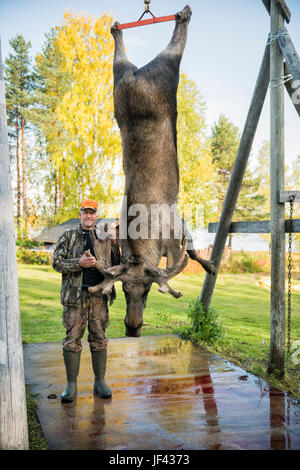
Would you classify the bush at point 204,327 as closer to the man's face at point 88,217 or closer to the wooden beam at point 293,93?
the man's face at point 88,217

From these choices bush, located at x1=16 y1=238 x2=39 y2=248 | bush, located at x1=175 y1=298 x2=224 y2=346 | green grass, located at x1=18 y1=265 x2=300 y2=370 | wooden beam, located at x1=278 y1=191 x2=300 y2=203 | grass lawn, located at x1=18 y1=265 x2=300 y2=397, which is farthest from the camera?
bush, located at x1=16 y1=238 x2=39 y2=248

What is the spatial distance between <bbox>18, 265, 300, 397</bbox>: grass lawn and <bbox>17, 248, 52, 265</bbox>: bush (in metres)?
4.75

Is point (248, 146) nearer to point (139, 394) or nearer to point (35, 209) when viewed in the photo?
point (139, 394)

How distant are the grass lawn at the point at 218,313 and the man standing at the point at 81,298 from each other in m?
2.36

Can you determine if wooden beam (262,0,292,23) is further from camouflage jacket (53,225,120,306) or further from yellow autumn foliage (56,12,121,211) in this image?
yellow autumn foliage (56,12,121,211)

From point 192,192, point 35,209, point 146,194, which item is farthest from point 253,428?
point 35,209

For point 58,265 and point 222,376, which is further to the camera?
point 222,376

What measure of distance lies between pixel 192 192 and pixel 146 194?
19180 millimetres

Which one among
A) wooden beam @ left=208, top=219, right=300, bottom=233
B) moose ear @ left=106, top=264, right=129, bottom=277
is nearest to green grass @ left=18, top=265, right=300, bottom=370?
wooden beam @ left=208, top=219, right=300, bottom=233

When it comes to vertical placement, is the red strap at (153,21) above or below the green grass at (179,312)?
above

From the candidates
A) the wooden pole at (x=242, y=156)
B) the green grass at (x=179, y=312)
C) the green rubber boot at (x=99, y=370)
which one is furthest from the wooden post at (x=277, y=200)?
the green rubber boot at (x=99, y=370)

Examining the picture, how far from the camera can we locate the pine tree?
30.5m

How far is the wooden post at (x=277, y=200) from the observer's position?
518 centimetres

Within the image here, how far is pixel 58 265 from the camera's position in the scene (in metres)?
4.38
